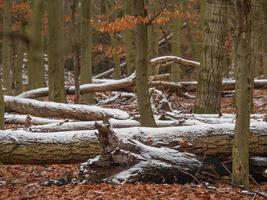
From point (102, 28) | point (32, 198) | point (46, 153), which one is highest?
point (102, 28)

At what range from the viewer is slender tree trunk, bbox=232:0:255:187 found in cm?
513

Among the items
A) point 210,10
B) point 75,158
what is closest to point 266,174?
point 75,158

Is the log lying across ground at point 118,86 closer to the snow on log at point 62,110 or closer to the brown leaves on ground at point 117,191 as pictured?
the snow on log at point 62,110

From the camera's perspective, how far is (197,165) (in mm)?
6535

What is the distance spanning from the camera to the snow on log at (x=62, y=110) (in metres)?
10.5

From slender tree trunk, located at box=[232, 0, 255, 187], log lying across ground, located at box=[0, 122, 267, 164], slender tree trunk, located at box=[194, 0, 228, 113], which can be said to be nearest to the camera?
slender tree trunk, located at box=[232, 0, 255, 187]

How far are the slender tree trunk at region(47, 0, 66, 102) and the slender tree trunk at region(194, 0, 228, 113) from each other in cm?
454

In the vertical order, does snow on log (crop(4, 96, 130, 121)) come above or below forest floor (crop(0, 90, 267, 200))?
above

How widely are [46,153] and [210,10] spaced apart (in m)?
4.79

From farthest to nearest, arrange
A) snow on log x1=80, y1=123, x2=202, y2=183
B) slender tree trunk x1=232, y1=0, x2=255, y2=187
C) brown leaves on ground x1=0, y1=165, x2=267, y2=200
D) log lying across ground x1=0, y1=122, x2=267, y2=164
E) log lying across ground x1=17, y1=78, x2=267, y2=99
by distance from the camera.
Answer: log lying across ground x1=17, y1=78, x2=267, y2=99
log lying across ground x1=0, y1=122, x2=267, y2=164
snow on log x1=80, y1=123, x2=202, y2=183
brown leaves on ground x1=0, y1=165, x2=267, y2=200
slender tree trunk x1=232, y1=0, x2=255, y2=187

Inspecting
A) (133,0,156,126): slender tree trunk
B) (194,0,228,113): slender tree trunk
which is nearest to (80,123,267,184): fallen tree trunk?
(133,0,156,126): slender tree trunk

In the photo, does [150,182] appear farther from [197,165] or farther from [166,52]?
[166,52]

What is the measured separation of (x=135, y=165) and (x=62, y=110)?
5.38m

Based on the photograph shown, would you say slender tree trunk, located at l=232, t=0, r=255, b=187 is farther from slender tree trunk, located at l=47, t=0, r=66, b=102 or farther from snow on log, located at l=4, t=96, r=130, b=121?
slender tree trunk, located at l=47, t=0, r=66, b=102
